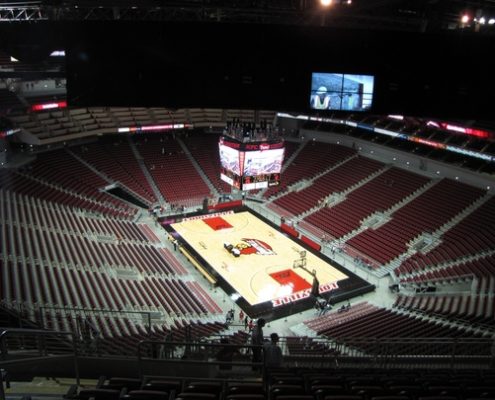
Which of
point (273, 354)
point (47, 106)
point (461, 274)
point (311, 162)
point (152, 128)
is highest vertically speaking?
point (47, 106)

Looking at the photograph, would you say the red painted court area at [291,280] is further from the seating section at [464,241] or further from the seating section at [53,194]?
the seating section at [53,194]

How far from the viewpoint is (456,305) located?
1675 centimetres

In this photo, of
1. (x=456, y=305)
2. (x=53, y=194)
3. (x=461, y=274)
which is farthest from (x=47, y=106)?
(x=456, y=305)

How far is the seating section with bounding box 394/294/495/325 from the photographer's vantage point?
15377mm

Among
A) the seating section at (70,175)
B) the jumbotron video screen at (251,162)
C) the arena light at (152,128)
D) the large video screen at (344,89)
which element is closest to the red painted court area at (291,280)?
the jumbotron video screen at (251,162)

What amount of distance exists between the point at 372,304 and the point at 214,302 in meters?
6.43

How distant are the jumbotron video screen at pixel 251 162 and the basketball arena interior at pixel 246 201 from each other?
0.33 feet

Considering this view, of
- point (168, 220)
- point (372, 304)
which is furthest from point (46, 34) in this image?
point (168, 220)

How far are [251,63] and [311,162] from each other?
79.1ft

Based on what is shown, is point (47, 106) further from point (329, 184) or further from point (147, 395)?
point (147, 395)

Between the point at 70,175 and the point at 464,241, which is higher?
the point at 70,175

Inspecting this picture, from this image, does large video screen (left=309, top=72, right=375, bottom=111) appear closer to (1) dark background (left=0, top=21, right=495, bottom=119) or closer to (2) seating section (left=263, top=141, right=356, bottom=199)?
(1) dark background (left=0, top=21, right=495, bottom=119)

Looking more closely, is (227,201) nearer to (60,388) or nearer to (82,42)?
(82,42)

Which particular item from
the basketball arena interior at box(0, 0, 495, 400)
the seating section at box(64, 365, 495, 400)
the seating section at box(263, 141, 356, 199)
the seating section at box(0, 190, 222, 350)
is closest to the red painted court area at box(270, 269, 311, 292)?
the basketball arena interior at box(0, 0, 495, 400)
